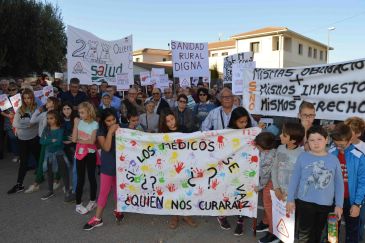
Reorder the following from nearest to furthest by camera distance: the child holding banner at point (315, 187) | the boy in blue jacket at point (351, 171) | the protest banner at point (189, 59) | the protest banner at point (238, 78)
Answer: the child holding banner at point (315, 187) → the boy in blue jacket at point (351, 171) → the protest banner at point (238, 78) → the protest banner at point (189, 59)

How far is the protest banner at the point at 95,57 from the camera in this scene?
8422mm

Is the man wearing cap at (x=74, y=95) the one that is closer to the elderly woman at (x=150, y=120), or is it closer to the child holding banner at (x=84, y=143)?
the elderly woman at (x=150, y=120)

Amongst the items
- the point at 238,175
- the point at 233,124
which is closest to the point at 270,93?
the point at 233,124

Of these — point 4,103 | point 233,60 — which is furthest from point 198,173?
point 233,60

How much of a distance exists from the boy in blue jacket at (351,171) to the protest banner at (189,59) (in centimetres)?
730

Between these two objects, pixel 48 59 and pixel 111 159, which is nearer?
pixel 111 159

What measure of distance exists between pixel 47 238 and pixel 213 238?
81.9 inches

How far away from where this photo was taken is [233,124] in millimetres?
4555

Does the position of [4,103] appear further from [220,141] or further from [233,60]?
[233,60]

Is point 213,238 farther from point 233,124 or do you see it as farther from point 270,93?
point 270,93

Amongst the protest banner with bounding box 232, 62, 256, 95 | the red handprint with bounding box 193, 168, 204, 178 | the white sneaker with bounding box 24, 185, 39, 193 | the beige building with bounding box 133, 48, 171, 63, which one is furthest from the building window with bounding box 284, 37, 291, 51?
the red handprint with bounding box 193, 168, 204, 178

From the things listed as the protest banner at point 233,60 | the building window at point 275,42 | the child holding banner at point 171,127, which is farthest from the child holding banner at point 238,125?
the building window at point 275,42

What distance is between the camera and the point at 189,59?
10.8 metres

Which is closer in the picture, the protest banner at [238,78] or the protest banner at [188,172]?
the protest banner at [188,172]
